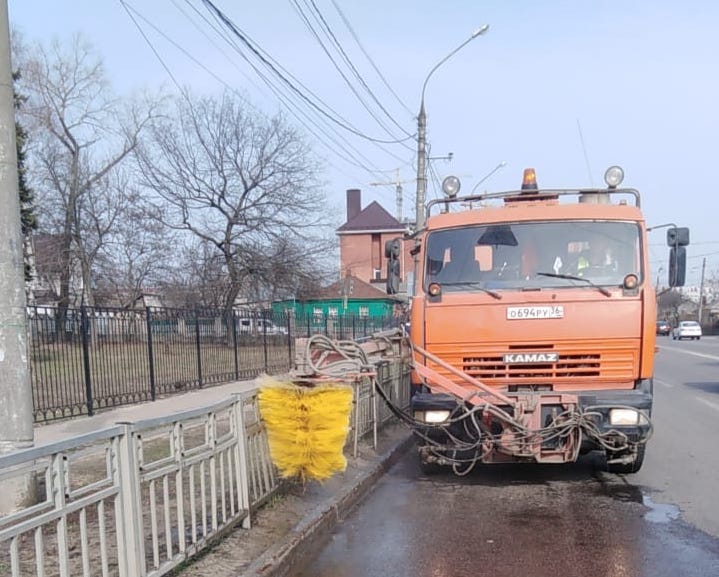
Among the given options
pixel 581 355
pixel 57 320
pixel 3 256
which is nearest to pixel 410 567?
pixel 581 355

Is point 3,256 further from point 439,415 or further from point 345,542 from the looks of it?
point 439,415

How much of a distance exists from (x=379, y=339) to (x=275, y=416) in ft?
8.15

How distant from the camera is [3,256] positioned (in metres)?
5.09

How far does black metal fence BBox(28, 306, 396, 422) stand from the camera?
1023 cm

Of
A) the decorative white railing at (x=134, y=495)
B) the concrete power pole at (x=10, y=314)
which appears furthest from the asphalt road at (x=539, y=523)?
the concrete power pole at (x=10, y=314)

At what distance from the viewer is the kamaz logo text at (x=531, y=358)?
6512 mm

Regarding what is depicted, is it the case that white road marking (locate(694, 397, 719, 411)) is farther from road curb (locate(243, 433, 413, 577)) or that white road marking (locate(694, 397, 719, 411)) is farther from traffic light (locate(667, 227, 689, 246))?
road curb (locate(243, 433, 413, 577))

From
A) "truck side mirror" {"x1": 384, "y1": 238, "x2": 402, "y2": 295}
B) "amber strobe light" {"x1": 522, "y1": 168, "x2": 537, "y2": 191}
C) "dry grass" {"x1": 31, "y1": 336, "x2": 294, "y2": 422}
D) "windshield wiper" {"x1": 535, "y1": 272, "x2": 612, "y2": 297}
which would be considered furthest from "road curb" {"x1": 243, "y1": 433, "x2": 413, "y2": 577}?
"dry grass" {"x1": 31, "y1": 336, "x2": 294, "y2": 422}

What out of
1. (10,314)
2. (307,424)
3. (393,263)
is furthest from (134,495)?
(393,263)

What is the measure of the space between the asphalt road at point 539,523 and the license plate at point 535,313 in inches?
70.2

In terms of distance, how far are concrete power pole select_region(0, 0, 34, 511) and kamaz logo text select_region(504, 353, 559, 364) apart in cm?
430

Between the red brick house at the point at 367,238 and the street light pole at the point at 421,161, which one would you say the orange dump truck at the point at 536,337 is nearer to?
the street light pole at the point at 421,161

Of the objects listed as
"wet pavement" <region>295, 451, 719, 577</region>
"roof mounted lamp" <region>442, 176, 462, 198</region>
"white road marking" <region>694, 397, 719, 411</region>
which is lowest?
"white road marking" <region>694, 397, 719, 411</region>

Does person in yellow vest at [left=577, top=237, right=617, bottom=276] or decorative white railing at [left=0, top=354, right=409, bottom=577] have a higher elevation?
person in yellow vest at [left=577, top=237, right=617, bottom=276]
